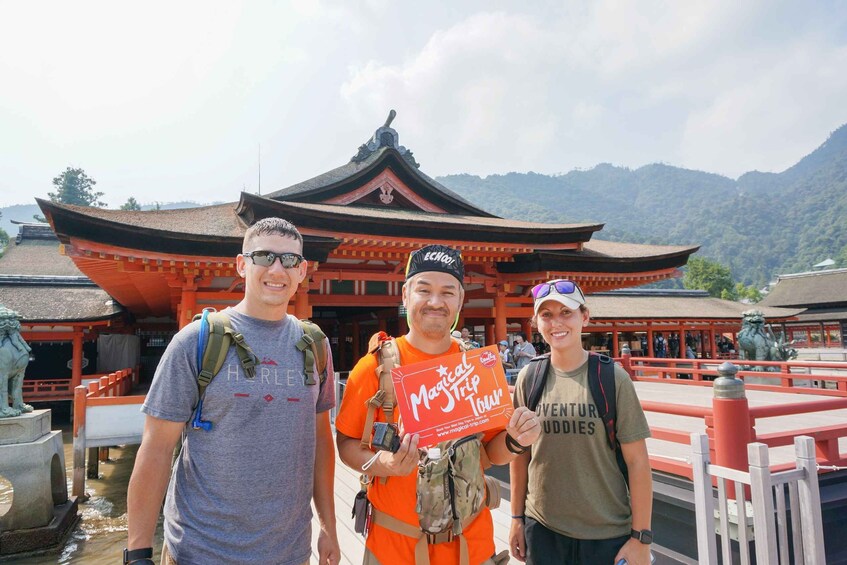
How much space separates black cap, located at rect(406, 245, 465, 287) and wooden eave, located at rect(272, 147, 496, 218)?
12.3 meters

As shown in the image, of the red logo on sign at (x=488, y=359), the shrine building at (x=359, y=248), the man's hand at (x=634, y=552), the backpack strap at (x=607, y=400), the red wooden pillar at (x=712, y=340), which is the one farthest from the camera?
the red wooden pillar at (x=712, y=340)

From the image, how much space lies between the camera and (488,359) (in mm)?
2221

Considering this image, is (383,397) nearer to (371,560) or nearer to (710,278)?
(371,560)

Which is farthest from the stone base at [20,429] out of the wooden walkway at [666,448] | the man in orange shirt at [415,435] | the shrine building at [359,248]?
the man in orange shirt at [415,435]

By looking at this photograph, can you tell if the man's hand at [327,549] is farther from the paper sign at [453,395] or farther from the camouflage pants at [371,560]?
the paper sign at [453,395]

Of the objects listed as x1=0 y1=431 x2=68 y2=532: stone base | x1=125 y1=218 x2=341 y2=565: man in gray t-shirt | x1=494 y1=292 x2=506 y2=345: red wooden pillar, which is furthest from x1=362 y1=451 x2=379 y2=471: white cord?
x1=494 y1=292 x2=506 y2=345: red wooden pillar

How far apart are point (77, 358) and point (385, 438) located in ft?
63.3

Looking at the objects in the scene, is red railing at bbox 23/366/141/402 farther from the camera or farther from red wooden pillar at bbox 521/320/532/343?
the camera

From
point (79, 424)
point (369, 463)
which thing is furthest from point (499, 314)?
point (369, 463)

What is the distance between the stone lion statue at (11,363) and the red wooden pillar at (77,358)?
9.49 metres

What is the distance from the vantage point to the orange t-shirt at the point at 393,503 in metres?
2.16

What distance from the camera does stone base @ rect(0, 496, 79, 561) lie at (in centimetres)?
750

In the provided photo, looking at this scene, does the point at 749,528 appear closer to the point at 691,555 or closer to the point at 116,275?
the point at 691,555

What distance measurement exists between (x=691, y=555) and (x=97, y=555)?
28.3 ft
